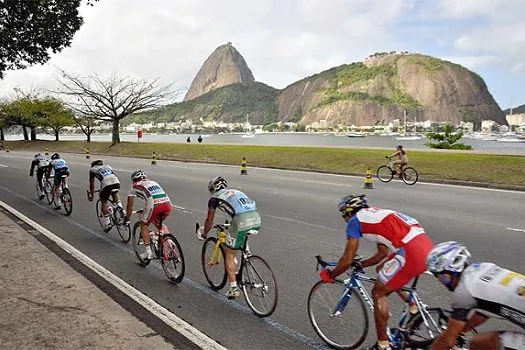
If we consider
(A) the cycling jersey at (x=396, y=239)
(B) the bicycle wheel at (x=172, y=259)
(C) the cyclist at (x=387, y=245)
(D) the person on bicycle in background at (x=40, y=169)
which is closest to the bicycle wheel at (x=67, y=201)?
(D) the person on bicycle in background at (x=40, y=169)

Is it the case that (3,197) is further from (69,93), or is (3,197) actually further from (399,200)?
(69,93)

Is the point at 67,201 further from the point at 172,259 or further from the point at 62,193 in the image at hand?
the point at 172,259

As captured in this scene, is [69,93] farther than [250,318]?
Yes

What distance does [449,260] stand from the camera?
3.13 m

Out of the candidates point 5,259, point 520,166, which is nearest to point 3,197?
point 5,259

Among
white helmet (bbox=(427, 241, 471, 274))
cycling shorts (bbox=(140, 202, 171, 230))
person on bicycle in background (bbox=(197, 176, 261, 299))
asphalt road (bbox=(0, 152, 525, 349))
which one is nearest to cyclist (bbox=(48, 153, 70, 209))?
asphalt road (bbox=(0, 152, 525, 349))

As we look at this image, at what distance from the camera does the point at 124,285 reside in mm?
6203

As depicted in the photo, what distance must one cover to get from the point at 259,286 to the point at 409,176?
14678 mm

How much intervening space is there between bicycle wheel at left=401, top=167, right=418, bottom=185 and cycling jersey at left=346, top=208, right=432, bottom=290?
1503 centimetres

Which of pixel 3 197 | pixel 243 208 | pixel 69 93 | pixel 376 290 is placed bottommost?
pixel 3 197

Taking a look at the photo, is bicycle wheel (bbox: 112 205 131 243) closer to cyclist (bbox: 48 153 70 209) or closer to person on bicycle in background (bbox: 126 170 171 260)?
person on bicycle in background (bbox: 126 170 171 260)

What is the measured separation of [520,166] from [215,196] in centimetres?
1784

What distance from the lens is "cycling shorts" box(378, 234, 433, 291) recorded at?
13.0 feet

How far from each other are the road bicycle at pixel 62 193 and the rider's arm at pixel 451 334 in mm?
11009
